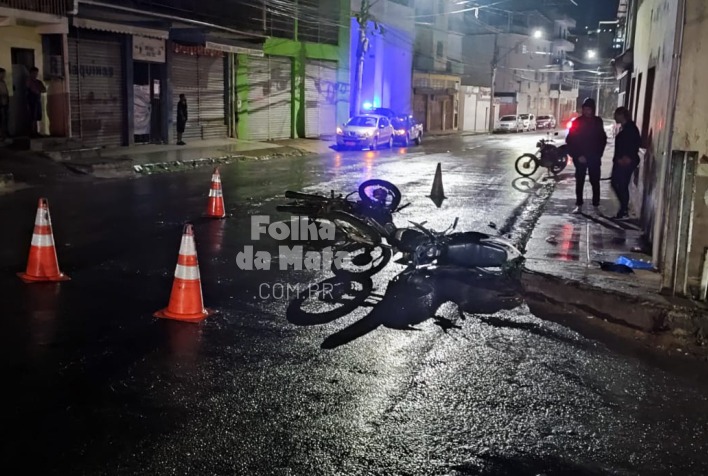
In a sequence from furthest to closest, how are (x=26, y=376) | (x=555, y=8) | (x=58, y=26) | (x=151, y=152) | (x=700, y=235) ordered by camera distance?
(x=555, y=8) → (x=151, y=152) → (x=58, y=26) → (x=700, y=235) → (x=26, y=376)

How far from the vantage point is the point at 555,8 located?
9500 centimetres

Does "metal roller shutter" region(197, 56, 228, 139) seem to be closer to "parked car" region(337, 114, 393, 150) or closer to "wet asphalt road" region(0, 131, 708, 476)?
"parked car" region(337, 114, 393, 150)

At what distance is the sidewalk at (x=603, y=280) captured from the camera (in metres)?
6.44

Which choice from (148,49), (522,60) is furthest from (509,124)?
(148,49)

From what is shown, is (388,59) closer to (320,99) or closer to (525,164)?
(320,99)

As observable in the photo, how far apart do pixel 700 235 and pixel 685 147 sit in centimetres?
97

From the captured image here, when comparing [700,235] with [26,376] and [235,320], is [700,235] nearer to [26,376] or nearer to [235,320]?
[235,320]

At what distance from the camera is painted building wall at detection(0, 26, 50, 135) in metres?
19.6

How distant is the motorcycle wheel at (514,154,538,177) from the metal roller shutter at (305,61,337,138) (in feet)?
54.9

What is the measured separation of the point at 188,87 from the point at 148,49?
9.72 feet

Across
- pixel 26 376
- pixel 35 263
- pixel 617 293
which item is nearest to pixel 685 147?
pixel 617 293

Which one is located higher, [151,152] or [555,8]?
[555,8]

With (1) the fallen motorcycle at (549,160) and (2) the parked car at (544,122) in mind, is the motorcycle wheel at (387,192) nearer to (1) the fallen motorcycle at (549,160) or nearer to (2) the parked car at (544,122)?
(1) the fallen motorcycle at (549,160)

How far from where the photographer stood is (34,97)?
1955cm
